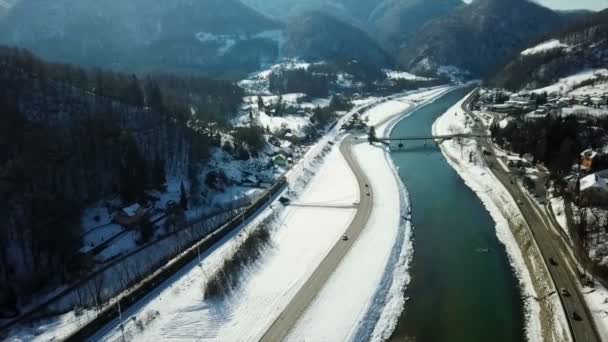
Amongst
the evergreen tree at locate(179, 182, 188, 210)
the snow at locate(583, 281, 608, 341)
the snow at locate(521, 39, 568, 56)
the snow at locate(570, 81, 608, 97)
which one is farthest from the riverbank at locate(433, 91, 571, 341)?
the snow at locate(521, 39, 568, 56)

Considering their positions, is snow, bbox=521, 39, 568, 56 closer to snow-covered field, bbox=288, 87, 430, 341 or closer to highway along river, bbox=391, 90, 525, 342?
highway along river, bbox=391, 90, 525, 342

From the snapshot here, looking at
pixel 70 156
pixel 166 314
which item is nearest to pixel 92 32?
pixel 70 156

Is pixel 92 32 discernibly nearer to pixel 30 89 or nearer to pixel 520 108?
pixel 30 89

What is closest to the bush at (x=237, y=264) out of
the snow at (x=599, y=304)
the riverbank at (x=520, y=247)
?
the riverbank at (x=520, y=247)

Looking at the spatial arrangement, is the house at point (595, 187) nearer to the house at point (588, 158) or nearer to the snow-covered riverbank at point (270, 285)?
the house at point (588, 158)

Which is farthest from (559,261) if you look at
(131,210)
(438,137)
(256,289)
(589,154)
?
(438,137)

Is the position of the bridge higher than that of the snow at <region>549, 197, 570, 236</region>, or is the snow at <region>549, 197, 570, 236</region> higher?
the bridge

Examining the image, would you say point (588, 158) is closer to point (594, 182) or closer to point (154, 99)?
point (594, 182)
